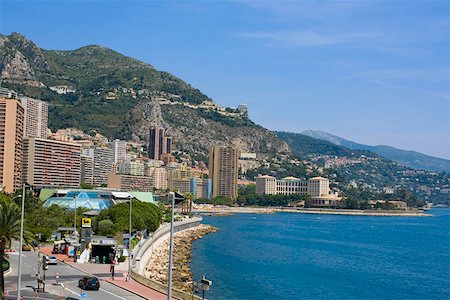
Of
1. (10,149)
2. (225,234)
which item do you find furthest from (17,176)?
(225,234)

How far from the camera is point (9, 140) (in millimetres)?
147000

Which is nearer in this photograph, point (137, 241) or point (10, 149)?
point (137, 241)

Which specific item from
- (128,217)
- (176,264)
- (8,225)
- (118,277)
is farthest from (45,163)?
(8,225)

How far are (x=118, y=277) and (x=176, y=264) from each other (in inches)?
986

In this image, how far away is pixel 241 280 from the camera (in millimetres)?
64750

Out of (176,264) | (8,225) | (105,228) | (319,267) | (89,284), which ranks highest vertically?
(8,225)

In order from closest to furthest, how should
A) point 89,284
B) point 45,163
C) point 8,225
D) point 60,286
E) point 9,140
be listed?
point 8,225 < point 89,284 < point 60,286 < point 9,140 < point 45,163

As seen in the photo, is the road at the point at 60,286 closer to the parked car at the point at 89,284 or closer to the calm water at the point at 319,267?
the parked car at the point at 89,284

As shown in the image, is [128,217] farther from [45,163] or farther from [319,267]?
[45,163]

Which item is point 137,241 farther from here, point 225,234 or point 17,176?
point 17,176

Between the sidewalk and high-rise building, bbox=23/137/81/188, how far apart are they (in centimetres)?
13431

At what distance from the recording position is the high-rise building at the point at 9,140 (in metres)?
144

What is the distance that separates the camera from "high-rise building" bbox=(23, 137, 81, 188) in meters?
184

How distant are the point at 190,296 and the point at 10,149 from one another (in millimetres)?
119419
